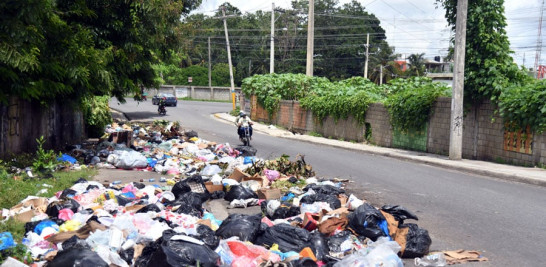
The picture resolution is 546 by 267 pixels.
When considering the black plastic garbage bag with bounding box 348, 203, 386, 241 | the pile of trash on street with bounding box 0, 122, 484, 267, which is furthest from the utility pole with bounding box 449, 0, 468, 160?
the black plastic garbage bag with bounding box 348, 203, 386, 241

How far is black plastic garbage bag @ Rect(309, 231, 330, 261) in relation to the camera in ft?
19.7

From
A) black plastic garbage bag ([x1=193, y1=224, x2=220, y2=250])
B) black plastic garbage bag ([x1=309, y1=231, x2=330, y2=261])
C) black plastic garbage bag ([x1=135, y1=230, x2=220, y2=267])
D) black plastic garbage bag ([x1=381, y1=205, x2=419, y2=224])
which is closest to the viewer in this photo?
black plastic garbage bag ([x1=135, y1=230, x2=220, y2=267])

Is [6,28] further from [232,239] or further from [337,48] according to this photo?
[337,48]

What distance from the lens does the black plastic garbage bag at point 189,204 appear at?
7969 millimetres

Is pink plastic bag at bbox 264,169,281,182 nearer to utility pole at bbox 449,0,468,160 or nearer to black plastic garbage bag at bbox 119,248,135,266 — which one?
black plastic garbage bag at bbox 119,248,135,266

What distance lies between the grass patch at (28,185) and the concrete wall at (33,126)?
2.02m

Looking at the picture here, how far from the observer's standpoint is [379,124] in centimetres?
2228

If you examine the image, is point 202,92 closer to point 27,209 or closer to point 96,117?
point 96,117

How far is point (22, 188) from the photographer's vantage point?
31.0 ft

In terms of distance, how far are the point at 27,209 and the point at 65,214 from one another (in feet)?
2.24

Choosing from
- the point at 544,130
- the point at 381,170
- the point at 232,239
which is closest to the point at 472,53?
the point at 544,130

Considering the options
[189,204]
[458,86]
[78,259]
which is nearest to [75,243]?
[78,259]

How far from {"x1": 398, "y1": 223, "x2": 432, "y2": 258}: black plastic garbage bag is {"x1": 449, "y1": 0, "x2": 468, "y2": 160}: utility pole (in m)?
10.7

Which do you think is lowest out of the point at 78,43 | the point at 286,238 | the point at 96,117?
the point at 286,238
